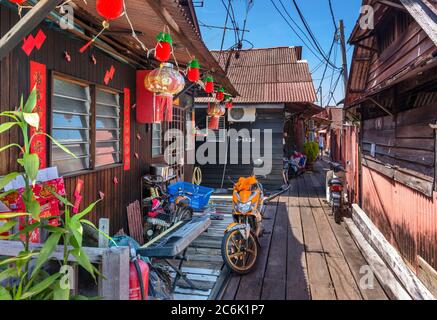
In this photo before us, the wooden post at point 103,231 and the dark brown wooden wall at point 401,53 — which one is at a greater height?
the dark brown wooden wall at point 401,53

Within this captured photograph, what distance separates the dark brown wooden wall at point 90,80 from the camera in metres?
2.87

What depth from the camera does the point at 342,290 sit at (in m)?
3.85

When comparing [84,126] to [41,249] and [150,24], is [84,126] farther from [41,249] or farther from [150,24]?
[41,249]

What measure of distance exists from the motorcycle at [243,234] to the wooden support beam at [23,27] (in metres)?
3.32

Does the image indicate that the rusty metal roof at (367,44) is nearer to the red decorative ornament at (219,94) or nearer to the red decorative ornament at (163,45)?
the red decorative ornament at (163,45)

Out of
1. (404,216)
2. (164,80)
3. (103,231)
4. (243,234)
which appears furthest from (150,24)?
(404,216)

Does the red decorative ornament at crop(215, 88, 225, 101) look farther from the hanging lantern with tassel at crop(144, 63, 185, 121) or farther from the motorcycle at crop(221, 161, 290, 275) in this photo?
the hanging lantern with tassel at crop(144, 63, 185, 121)

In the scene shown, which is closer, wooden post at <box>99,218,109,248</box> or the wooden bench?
the wooden bench

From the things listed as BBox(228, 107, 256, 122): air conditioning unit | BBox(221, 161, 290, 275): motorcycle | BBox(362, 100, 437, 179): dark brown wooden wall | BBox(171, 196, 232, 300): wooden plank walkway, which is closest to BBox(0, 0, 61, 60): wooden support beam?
BBox(171, 196, 232, 300): wooden plank walkway

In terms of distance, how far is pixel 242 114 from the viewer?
38.2 feet

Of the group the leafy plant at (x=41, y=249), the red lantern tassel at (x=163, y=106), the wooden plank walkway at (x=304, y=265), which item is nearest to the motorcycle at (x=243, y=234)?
the wooden plank walkway at (x=304, y=265)

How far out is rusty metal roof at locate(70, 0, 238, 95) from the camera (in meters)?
3.03

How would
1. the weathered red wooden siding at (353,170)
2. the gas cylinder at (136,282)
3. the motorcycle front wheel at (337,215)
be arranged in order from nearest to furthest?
the gas cylinder at (136,282), the motorcycle front wheel at (337,215), the weathered red wooden siding at (353,170)
